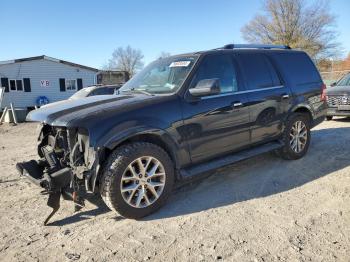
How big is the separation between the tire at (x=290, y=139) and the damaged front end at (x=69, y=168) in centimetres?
348

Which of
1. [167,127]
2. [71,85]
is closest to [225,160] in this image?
[167,127]

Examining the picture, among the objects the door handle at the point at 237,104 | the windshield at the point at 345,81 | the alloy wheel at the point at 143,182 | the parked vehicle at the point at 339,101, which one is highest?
the windshield at the point at 345,81

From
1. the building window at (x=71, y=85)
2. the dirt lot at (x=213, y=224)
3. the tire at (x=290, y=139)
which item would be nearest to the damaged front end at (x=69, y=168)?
the dirt lot at (x=213, y=224)

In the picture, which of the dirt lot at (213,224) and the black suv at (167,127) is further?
the black suv at (167,127)

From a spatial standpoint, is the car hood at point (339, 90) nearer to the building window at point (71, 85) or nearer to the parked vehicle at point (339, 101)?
the parked vehicle at point (339, 101)

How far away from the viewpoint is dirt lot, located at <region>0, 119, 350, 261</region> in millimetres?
3217

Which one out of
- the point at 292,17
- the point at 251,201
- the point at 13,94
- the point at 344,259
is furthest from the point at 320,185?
the point at 292,17

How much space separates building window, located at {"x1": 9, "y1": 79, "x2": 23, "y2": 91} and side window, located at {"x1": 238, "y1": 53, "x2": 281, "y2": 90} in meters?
23.4

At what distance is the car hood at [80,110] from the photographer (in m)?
3.71

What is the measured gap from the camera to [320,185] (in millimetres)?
4762

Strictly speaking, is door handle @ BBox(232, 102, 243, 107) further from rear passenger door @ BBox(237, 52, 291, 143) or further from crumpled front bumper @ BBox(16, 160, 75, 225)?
crumpled front bumper @ BBox(16, 160, 75, 225)

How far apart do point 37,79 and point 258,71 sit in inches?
936

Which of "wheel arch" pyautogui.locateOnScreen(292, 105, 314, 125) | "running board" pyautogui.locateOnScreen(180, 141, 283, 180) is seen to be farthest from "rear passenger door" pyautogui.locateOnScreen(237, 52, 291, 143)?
"wheel arch" pyautogui.locateOnScreen(292, 105, 314, 125)

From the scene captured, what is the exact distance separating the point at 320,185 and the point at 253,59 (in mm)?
2157
